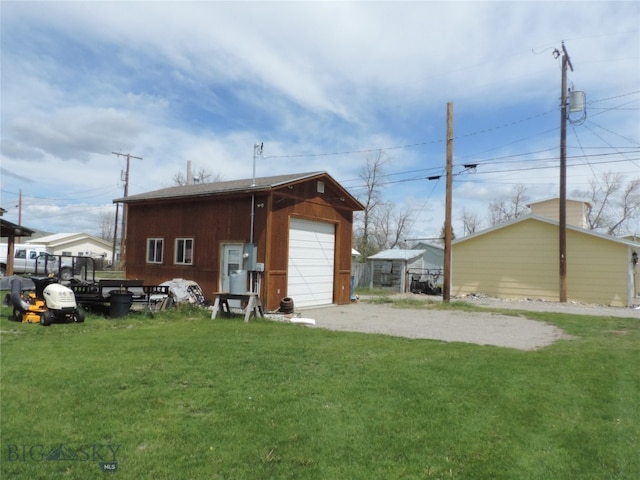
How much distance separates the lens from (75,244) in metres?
55.1

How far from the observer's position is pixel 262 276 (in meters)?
13.6

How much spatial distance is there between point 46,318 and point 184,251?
6.64 m

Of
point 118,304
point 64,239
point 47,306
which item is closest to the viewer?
point 47,306

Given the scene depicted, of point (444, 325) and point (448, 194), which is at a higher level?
point (448, 194)

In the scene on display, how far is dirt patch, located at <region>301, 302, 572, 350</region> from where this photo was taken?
932 centimetres

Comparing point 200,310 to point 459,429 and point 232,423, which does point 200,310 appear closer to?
point 232,423

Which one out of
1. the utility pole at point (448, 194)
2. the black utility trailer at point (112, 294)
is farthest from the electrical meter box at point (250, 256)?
the utility pole at point (448, 194)

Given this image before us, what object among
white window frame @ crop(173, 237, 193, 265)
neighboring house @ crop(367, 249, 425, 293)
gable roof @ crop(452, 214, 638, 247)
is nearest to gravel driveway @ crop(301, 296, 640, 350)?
gable roof @ crop(452, 214, 638, 247)

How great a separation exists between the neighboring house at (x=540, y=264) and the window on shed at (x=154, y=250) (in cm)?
1425

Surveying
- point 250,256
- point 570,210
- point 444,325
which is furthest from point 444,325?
point 570,210

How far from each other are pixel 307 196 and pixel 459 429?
11598mm

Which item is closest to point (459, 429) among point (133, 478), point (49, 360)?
point (133, 478)

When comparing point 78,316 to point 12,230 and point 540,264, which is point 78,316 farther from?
point 540,264

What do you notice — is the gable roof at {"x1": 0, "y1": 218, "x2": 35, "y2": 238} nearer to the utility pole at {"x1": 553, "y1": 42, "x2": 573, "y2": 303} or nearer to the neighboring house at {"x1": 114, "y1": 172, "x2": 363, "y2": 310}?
the neighboring house at {"x1": 114, "y1": 172, "x2": 363, "y2": 310}
